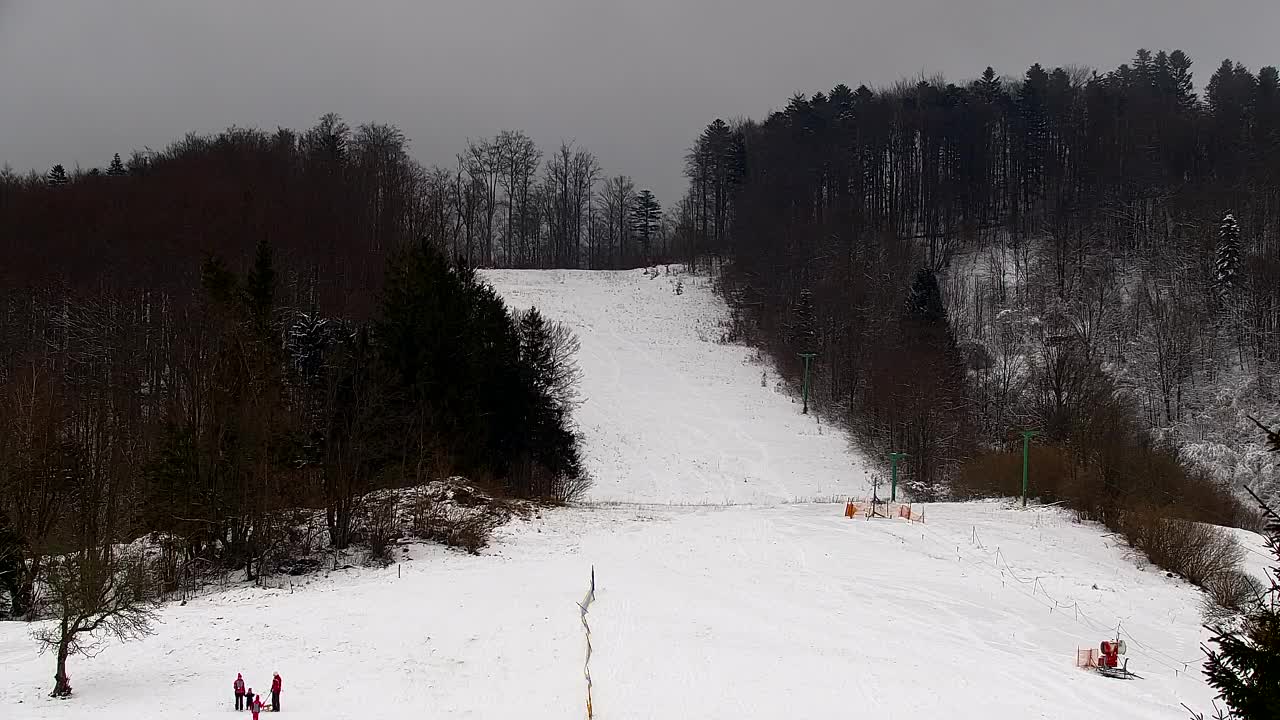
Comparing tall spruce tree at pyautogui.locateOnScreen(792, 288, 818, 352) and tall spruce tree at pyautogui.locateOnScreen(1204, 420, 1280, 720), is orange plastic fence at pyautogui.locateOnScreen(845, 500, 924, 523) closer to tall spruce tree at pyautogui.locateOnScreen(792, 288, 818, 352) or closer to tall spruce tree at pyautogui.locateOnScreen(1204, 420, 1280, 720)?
tall spruce tree at pyautogui.locateOnScreen(1204, 420, 1280, 720)

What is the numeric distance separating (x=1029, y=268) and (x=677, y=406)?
34410 mm

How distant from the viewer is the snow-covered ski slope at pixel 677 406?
41.3 metres

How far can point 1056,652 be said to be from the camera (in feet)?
50.2

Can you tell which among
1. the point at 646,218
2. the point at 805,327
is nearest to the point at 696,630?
the point at 805,327

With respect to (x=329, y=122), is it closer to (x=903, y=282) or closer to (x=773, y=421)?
(x=773, y=421)

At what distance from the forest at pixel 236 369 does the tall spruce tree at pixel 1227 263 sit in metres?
46.2

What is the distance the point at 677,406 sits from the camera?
51.8 meters

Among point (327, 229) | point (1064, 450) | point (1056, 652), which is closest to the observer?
point (1056, 652)

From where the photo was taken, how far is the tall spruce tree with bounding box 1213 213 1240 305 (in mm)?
53938

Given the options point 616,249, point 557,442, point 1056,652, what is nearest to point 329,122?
point 616,249

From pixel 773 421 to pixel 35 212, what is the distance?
47.6m

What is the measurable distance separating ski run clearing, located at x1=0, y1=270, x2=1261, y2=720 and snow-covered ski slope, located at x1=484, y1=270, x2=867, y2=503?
10.5 m

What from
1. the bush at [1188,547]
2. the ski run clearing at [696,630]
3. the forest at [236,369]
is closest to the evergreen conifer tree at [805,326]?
the forest at [236,369]

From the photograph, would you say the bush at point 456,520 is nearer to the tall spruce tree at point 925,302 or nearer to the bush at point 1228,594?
the bush at point 1228,594
